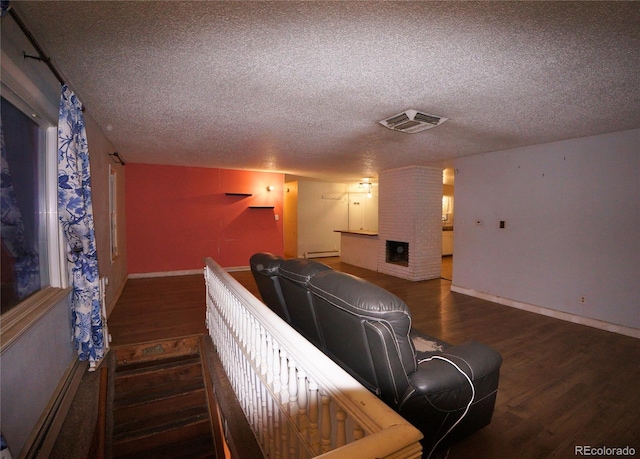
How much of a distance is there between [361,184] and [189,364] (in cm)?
782

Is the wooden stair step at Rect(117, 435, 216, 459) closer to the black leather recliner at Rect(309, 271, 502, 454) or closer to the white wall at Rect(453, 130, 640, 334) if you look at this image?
the black leather recliner at Rect(309, 271, 502, 454)

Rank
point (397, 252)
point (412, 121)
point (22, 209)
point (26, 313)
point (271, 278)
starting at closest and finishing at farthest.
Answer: point (26, 313), point (22, 209), point (271, 278), point (412, 121), point (397, 252)

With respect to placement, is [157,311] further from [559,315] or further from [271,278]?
[559,315]

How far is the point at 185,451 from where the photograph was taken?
8.21ft

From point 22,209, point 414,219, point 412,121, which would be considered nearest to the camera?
point 22,209

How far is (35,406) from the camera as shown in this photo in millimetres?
1673

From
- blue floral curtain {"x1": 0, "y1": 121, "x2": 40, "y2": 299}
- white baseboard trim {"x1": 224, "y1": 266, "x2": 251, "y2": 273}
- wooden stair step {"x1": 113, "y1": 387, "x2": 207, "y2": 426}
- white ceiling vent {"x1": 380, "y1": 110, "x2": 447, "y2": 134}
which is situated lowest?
wooden stair step {"x1": 113, "y1": 387, "x2": 207, "y2": 426}

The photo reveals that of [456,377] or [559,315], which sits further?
[559,315]

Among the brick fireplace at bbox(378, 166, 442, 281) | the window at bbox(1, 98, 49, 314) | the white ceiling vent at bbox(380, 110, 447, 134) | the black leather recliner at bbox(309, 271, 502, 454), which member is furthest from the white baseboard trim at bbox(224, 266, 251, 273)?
the black leather recliner at bbox(309, 271, 502, 454)

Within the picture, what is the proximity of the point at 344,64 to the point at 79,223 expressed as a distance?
7.32ft

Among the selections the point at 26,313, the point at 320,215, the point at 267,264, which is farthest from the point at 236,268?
the point at 26,313

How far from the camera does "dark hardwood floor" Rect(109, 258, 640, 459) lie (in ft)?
5.91

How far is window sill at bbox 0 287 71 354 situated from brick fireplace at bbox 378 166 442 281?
5439 millimetres

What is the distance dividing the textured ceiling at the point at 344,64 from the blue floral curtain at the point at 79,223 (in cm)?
40
